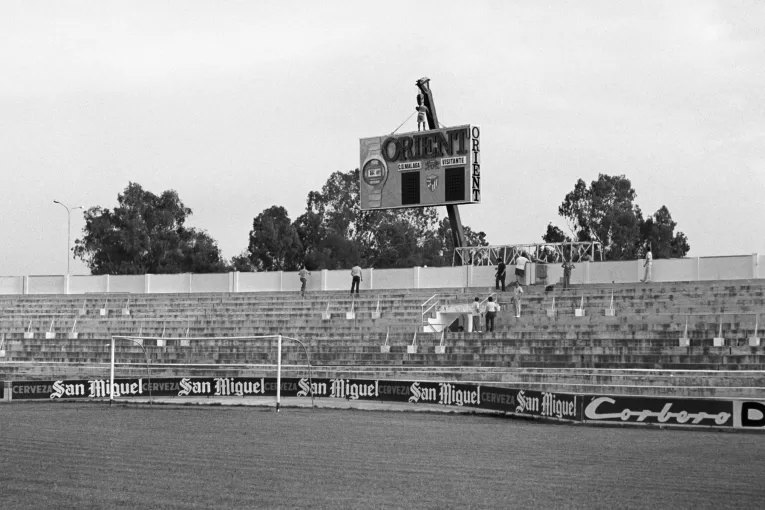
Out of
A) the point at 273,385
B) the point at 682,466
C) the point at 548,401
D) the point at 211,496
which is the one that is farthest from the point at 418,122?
the point at 211,496

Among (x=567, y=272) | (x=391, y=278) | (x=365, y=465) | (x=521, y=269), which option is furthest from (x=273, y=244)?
(x=365, y=465)

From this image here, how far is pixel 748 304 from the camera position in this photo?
37.8 m

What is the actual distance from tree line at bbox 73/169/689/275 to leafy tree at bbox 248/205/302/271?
82mm

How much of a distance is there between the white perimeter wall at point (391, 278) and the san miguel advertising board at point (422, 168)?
3245mm

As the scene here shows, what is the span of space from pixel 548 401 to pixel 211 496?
15607mm

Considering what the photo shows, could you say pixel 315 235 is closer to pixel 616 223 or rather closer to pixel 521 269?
pixel 616 223

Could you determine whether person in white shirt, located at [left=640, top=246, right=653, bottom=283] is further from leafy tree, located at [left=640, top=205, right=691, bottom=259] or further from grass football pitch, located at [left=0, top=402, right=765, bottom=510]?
leafy tree, located at [left=640, top=205, right=691, bottom=259]

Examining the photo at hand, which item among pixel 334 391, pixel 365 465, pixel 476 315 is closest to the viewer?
pixel 365 465

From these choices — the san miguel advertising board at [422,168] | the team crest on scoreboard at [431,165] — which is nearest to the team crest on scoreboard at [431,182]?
the san miguel advertising board at [422,168]

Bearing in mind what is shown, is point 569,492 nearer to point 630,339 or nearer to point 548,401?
point 548,401

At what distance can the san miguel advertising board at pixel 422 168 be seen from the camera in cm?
4631

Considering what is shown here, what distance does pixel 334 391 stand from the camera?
34906 mm

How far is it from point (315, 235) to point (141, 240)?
47.5 ft

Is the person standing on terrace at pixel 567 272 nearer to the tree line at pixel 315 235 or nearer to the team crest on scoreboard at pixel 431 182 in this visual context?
the team crest on scoreboard at pixel 431 182
